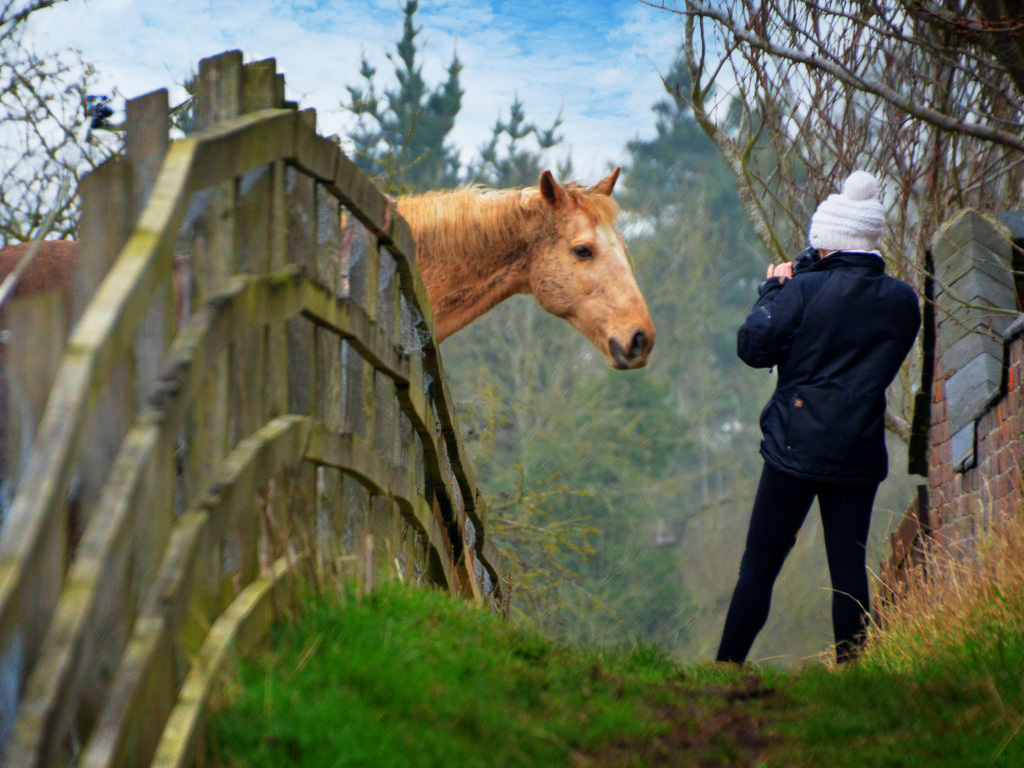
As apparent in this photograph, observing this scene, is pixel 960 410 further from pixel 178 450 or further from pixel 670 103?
pixel 670 103

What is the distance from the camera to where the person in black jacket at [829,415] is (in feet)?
15.7

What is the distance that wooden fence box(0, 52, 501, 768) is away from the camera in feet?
6.77

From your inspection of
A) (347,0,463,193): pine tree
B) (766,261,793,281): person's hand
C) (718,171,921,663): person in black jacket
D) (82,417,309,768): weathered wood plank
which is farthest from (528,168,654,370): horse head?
(347,0,463,193): pine tree

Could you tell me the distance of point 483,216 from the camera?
7.68 m

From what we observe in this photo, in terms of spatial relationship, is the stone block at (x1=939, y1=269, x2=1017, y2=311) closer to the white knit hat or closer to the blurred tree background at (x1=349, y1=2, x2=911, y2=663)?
the white knit hat

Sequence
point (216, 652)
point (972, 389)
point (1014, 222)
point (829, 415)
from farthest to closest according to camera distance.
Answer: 1. point (1014, 222)
2. point (972, 389)
3. point (829, 415)
4. point (216, 652)

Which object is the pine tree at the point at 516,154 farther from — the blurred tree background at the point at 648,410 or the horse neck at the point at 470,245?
the horse neck at the point at 470,245

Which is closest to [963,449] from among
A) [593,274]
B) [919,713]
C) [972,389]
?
[972,389]

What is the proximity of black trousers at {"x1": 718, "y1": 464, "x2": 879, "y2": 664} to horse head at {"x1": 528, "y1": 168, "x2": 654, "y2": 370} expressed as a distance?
3.17 m

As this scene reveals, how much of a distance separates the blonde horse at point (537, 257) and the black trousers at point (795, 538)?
2.95 meters

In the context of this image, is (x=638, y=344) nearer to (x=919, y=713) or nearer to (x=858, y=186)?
(x=858, y=186)

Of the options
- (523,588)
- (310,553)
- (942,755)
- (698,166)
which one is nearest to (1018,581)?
(942,755)

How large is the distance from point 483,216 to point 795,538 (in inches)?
133

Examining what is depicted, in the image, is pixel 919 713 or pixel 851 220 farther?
pixel 851 220
